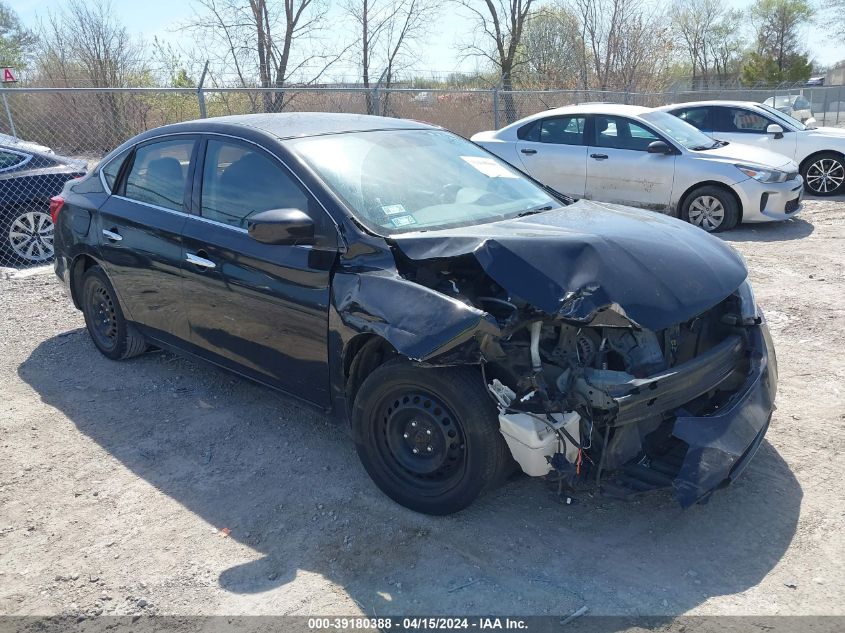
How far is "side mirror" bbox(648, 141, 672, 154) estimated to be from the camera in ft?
30.2

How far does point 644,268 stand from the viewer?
3.19 metres

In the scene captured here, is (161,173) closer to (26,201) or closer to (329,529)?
(329,529)

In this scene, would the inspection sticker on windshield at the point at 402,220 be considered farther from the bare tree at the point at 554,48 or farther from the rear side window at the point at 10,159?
the bare tree at the point at 554,48

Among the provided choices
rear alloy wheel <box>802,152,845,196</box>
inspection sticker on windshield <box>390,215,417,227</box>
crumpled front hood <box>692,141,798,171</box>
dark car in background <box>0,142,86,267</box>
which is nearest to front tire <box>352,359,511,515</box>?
inspection sticker on windshield <box>390,215,417,227</box>

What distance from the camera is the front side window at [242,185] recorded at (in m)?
3.78

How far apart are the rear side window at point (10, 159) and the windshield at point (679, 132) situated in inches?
303

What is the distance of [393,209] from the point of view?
12.0ft

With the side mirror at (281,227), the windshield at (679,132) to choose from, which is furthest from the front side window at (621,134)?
the side mirror at (281,227)

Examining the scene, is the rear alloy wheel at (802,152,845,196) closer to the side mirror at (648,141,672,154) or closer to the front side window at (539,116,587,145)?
the side mirror at (648,141,672,154)

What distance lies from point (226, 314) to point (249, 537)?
1317 mm

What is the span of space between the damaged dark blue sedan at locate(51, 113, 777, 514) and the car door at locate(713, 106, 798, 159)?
852 cm

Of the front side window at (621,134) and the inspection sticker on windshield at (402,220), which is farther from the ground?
the front side window at (621,134)

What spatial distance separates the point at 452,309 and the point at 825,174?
35.3 ft

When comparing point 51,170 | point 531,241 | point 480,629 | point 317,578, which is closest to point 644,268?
point 531,241
